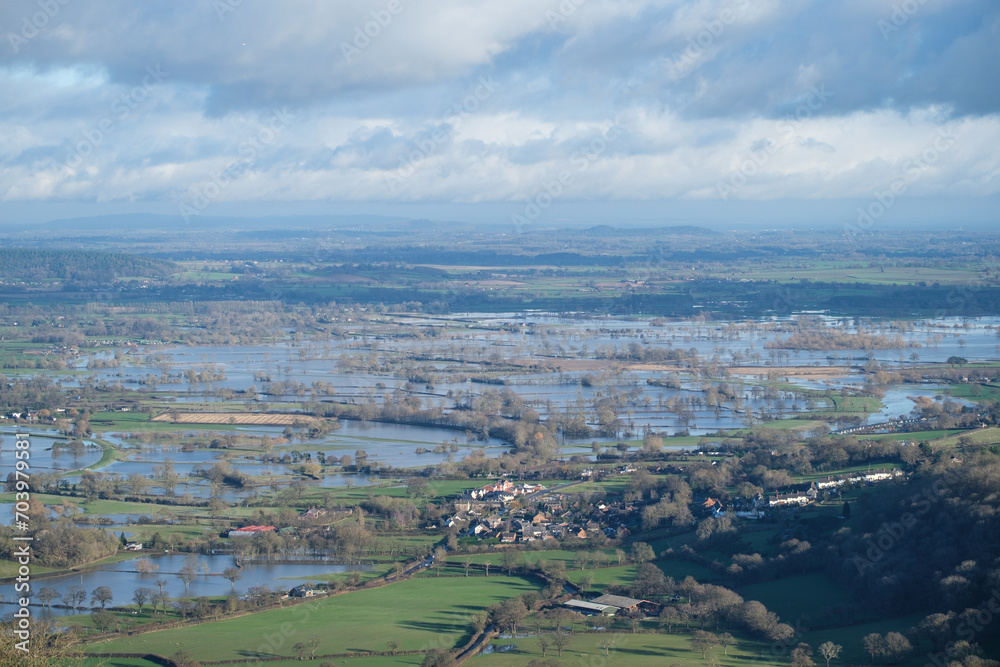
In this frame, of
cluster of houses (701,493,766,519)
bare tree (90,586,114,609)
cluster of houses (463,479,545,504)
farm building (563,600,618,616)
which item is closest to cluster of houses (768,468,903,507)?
cluster of houses (701,493,766,519)

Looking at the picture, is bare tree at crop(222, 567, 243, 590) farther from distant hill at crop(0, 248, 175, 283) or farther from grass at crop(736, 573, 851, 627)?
distant hill at crop(0, 248, 175, 283)

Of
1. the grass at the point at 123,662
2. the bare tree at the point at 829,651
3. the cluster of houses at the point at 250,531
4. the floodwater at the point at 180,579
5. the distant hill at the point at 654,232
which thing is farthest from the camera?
the distant hill at the point at 654,232

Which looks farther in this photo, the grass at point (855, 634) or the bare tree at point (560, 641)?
the bare tree at point (560, 641)

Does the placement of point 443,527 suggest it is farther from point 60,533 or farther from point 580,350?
point 580,350

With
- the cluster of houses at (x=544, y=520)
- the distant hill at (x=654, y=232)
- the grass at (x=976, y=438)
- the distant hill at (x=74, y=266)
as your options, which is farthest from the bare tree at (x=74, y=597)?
the distant hill at (x=654, y=232)

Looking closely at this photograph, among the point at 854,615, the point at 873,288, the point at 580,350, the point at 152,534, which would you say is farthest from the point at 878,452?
the point at 873,288

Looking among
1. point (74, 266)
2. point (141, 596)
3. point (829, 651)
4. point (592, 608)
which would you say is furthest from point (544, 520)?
point (74, 266)

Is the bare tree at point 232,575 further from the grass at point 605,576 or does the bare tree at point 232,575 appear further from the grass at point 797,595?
the grass at point 797,595
